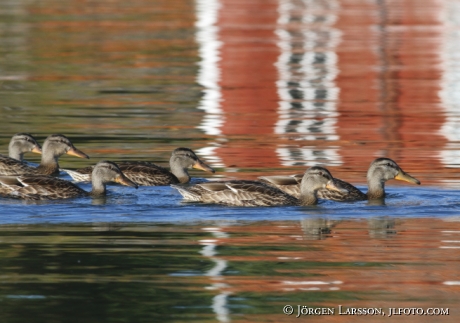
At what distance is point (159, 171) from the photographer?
1719cm

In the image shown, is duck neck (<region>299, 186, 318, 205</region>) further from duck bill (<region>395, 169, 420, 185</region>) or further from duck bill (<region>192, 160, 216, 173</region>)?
duck bill (<region>192, 160, 216, 173</region>)

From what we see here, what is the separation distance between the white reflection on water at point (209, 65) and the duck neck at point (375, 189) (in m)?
6.20

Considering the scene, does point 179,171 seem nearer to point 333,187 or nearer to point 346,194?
point 346,194

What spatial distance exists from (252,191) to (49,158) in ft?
13.5

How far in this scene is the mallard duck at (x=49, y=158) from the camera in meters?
17.5

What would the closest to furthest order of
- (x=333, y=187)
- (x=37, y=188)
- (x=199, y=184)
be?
1. (x=333, y=187)
2. (x=199, y=184)
3. (x=37, y=188)

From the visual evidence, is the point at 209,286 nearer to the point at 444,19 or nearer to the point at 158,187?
the point at 158,187

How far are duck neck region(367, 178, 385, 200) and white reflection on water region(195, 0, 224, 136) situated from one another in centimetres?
620

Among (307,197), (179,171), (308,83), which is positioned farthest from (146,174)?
(308,83)

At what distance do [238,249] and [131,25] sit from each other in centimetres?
3822

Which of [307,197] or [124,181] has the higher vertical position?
[124,181]

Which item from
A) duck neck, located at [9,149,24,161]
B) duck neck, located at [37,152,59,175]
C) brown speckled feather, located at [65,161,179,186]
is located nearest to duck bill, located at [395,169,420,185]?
brown speckled feather, located at [65,161,179,186]

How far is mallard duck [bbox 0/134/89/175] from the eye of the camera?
690 inches

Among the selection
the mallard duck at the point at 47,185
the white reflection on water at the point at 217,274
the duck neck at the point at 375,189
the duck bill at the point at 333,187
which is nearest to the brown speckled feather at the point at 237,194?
the duck bill at the point at 333,187
